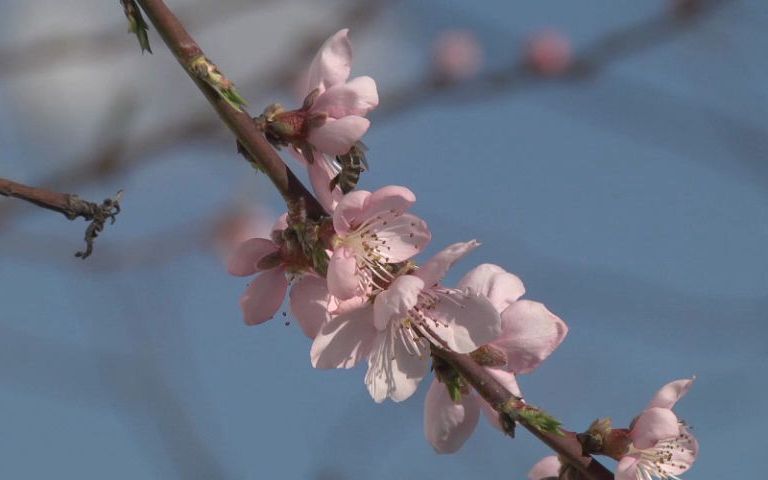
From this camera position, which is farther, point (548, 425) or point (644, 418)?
point (644, 418)

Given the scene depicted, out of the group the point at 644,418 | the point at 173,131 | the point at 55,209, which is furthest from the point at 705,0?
the point at 55,209

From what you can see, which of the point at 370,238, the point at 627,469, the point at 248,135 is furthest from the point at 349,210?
the point at 627,469

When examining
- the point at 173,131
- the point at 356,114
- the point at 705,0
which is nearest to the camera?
the point at 356,114

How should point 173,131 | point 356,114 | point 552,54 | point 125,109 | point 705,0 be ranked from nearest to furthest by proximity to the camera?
point 356,114
point 125,109
point 173,131
point 705,0
point 552,54

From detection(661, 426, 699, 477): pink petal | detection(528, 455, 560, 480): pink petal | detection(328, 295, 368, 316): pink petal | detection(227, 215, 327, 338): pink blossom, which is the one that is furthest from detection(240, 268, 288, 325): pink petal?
detection(661, 426, 699, 477): pink petal

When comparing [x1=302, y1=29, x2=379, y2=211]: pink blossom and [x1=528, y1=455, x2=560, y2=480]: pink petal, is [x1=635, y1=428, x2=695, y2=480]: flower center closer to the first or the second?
[x1=528, y1=455, x2=560, y2=480]: pink petal

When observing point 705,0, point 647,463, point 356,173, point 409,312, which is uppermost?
point 705,0

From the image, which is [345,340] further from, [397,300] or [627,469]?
[627,469]

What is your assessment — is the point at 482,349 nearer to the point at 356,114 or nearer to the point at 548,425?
the point at 548,425
